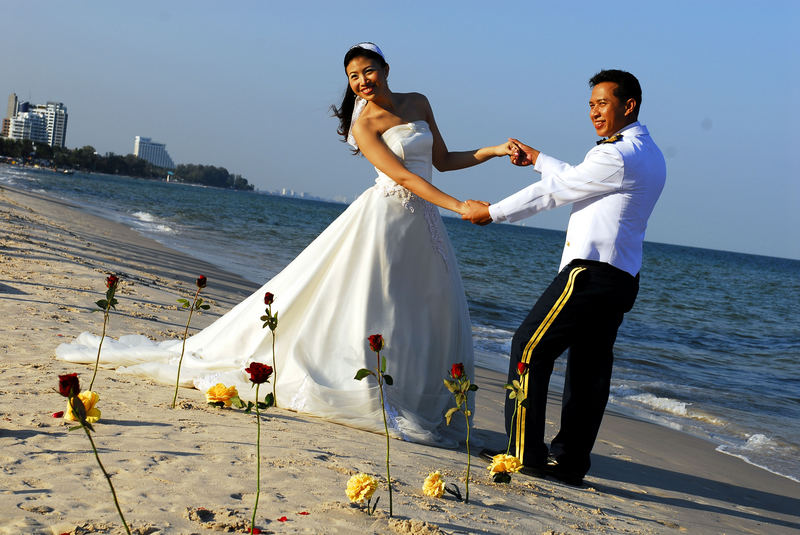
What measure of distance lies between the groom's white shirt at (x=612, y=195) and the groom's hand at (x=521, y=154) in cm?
60

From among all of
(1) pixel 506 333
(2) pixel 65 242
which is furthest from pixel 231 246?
(1) pixel 506 333

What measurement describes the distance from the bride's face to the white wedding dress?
0.29m

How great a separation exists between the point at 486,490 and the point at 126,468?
5.30 feet

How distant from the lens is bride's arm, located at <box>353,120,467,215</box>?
430 cm

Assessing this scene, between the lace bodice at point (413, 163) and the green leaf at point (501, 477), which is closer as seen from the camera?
the green leaf at point (501, 477)

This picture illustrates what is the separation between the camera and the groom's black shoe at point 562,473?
3975 mm

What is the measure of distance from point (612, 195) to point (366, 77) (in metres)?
1.74

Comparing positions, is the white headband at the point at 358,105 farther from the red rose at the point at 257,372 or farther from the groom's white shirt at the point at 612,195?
the red rose at the point at 257,372

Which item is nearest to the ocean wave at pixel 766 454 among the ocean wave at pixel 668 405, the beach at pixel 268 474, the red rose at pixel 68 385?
the beach at pixel 268 474

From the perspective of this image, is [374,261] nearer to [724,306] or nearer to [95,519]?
[95,519]

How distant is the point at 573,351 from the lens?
4.13 metres

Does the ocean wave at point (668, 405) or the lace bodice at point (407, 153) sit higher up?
the lace bodice at point (407, 153)

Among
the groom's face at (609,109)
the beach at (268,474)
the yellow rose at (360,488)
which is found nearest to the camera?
the beach at (268,474)

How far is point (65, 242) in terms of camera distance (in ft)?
39.2
